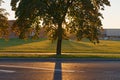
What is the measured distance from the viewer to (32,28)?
31.3 meters

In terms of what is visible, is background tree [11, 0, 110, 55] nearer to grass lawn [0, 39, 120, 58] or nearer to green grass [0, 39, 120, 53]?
grass lawn [0, 39, 120, 58]

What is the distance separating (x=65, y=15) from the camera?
3108 cm

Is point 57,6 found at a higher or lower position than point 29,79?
higher

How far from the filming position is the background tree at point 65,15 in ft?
98.1

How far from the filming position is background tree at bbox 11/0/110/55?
1177 inches

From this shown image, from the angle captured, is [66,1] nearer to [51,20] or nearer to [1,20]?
[51,20]

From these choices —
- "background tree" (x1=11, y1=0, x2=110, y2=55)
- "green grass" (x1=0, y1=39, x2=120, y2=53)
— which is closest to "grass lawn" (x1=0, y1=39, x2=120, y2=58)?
"green grass" (x1=0, y1=39, x2=120, y2=53)

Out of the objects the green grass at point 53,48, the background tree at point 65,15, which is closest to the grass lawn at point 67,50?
the green grass at point 53,48

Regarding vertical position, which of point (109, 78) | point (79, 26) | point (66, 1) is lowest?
point (109, 78)

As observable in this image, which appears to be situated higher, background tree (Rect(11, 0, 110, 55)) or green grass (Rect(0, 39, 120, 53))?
background tree (Rect(11, 0, 110, 55))

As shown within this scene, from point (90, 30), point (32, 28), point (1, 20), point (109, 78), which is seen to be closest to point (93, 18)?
point (90, 30)

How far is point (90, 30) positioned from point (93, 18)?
1.02 meters

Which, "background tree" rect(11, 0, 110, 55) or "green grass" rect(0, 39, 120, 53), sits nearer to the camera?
"background tree" rect(11, 0, 110, 55)

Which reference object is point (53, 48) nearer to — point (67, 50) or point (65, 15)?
point (67, 50)
